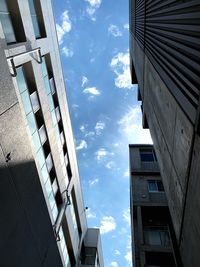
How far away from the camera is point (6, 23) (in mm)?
13227

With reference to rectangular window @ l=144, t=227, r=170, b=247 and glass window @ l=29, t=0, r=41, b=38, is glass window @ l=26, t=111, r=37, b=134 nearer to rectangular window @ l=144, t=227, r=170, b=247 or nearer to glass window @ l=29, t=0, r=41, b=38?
glass window @ l=29, t=0, r=41, b=38

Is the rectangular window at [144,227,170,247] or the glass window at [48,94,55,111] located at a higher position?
the glass window at [48,94,55,111]

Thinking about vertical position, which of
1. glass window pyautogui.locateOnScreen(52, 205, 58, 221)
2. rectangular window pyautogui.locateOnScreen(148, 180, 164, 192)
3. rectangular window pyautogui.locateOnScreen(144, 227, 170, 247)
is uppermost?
glass window pyautogui.locateOnScreen(52, 205, 58, 221)

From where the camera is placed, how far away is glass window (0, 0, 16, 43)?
12.8 metres

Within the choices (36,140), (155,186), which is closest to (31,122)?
(36,140)

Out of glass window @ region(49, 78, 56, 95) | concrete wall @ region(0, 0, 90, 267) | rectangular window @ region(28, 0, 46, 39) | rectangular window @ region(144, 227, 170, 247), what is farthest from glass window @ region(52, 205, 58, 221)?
rectangular window @ region(28, 0, 46, 39)

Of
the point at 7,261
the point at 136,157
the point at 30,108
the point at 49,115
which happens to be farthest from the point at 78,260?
the point at 7,261

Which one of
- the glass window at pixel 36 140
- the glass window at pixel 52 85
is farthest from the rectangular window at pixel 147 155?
the glass window at pixel 36 140

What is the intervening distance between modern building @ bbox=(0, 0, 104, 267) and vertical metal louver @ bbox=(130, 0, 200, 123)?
4.27 meters

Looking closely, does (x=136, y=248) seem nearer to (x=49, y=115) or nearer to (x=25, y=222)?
(x=49, y=115)

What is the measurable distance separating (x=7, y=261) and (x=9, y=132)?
Result: 2.37 metres

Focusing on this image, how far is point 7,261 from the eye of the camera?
4418 mm

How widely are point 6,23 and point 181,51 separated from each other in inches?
381

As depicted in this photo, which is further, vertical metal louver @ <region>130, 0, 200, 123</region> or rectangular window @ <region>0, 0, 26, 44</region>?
rectangular window @ <region>0, 0, 26, 44</region>
